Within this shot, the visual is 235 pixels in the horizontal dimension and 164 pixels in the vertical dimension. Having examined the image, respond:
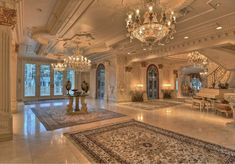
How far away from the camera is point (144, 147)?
10.7ft

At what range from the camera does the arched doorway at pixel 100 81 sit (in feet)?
40.8

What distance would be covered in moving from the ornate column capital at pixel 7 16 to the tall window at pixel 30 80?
9455 mm

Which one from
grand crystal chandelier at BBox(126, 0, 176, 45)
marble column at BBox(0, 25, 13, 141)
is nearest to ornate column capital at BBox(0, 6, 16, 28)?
marble column at BBox(0, 25, 13, 141)

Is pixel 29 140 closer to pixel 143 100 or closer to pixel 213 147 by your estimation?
pixel 213 147

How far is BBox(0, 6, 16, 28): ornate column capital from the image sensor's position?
3456 mm

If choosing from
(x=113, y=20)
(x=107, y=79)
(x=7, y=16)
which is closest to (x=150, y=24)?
(x=113, y=20)

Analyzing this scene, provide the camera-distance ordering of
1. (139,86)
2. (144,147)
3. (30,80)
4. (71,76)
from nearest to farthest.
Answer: (144,147) → (139,86) → (30,80) → (71,76)

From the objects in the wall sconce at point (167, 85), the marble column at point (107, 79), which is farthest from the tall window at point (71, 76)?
the wall sconce at point (167, 85)

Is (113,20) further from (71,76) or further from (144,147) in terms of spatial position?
(71,76)

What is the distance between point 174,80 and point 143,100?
409 centimetres

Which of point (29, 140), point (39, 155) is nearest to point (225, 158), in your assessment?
point (39, 155)

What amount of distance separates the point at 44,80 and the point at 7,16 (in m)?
9.92

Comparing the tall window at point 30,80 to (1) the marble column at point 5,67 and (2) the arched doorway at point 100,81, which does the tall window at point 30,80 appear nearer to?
(2) the arched doorway at point 100,81

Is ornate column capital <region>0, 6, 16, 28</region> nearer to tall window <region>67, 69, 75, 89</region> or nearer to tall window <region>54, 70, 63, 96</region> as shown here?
tall window <region>54, 70, 63, 96</region>
